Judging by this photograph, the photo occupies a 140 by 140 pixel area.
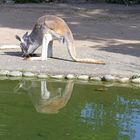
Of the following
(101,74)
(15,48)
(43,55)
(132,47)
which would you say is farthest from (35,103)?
(132,47)

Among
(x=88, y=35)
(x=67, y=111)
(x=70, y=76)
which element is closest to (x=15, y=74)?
(x=70, y=76)

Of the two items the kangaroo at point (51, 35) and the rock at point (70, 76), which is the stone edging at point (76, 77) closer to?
the rock at point (70, 76)

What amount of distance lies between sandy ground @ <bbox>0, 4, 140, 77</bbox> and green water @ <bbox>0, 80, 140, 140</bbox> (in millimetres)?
996

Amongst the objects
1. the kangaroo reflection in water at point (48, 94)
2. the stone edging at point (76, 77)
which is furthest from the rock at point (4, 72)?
the kangaroo reflection in water at point (48, 94)

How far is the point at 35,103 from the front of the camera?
788 centimetres

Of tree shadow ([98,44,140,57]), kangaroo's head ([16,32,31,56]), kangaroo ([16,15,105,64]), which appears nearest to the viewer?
kangaroo ([16,15,105,64])

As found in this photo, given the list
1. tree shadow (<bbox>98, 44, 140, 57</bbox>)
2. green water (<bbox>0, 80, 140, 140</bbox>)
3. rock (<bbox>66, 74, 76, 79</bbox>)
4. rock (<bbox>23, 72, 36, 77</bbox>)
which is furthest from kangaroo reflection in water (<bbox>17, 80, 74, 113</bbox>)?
tree shadow (<bbox>98, 44, 140, 57</bbox>)

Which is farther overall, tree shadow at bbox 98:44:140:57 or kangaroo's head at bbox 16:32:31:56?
tree shadow at bbox 98:44:140:57

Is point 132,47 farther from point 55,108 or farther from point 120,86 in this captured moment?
point 55,108

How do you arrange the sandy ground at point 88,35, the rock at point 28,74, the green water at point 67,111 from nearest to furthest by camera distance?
the green water at point 67,111
the rock at point 28,74
the sandy ground at point 88,35

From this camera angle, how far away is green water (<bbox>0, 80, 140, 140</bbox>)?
6461mm

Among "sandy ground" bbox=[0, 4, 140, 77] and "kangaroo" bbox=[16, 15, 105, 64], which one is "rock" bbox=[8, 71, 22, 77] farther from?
"kangaroo" bbox=[16, 15, 105, 64]

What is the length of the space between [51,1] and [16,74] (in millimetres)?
11396

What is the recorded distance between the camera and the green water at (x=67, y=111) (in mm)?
6461
